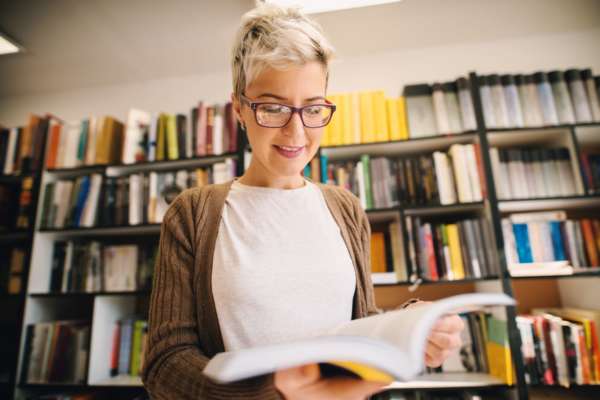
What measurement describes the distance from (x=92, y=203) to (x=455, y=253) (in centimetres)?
222

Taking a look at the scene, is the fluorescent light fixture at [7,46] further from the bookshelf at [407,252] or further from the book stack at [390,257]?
the book stack at [390,257]

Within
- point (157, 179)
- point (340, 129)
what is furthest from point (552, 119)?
point (157, 179)

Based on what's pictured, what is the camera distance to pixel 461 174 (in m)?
1.80

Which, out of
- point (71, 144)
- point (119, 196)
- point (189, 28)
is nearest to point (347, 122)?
point (189, 28)

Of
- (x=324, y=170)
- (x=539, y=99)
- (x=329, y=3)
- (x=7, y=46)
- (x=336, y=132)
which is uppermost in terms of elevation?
(x=7, y=46)

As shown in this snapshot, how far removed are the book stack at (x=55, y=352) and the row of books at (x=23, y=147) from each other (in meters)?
1.07

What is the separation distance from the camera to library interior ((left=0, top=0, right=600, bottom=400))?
5.30ft

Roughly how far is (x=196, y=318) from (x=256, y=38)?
0.60 meters

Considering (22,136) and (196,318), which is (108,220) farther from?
(196,318)

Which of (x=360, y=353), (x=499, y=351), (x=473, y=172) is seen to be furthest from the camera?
(x=473, y=172)

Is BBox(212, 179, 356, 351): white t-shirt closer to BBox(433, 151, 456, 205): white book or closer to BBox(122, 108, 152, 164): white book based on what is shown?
BBox(433, 151, 456, 205): white book

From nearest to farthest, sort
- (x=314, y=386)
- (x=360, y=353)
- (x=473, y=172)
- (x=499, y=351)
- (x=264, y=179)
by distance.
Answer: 1. (x=360, y=353)
2. (x=314, y=386)
3. (x=264, y=179)
4. (x=499, y=351)
5. (x=473, y=172)

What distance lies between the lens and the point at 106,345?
6.29 feet

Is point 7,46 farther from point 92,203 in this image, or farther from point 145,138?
point 92,203
